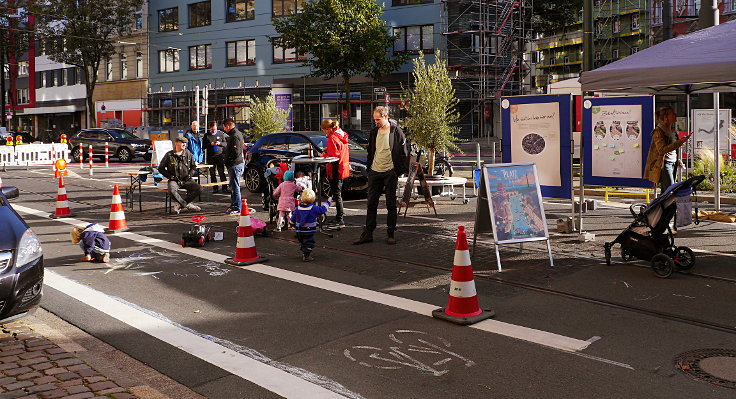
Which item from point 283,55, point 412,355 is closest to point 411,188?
point 412,355

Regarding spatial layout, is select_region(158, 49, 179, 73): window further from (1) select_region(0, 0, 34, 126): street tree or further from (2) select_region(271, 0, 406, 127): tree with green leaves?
(2) select_region(271, 0, 406, 127): tree with green leaves

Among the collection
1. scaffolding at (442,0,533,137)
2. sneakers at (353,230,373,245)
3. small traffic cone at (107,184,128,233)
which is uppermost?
scaffolding at (442,0,533,137)

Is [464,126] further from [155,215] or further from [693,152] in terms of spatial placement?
[155,215]

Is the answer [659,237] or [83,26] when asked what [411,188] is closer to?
[659,237]

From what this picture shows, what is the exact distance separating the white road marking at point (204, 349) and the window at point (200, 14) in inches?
1805

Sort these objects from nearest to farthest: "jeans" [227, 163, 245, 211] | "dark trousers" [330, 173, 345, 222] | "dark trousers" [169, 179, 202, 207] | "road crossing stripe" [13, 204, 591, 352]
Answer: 1. "road crossing stripe" [13, 204, 591, 352]
2. "dark trousers" [330, 173, 345, 222]
3. "jeans" [227, 163, 245, 211]
4. "dark trousers" [169, 179, 202, 207]

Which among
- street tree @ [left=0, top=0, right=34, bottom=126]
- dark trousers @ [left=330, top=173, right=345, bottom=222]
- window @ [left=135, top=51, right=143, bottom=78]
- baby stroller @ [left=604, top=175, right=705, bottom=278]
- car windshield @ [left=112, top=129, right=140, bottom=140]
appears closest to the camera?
baby stroller @ [left=604, top=175, right=705, bottom=278]

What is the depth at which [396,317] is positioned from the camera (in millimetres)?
6535

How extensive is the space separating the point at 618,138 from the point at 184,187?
844cm

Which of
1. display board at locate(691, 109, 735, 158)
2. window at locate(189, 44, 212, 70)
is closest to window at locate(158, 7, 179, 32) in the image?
window at locate(189, 44, 212, 70)

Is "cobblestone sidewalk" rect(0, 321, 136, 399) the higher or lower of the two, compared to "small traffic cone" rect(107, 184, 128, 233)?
lower

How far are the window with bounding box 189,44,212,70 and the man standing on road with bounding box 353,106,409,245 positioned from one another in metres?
42.9

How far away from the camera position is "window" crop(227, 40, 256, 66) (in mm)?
48312

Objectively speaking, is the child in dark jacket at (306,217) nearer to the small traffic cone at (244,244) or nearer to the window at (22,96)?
the small traffic cone at (244,244)
